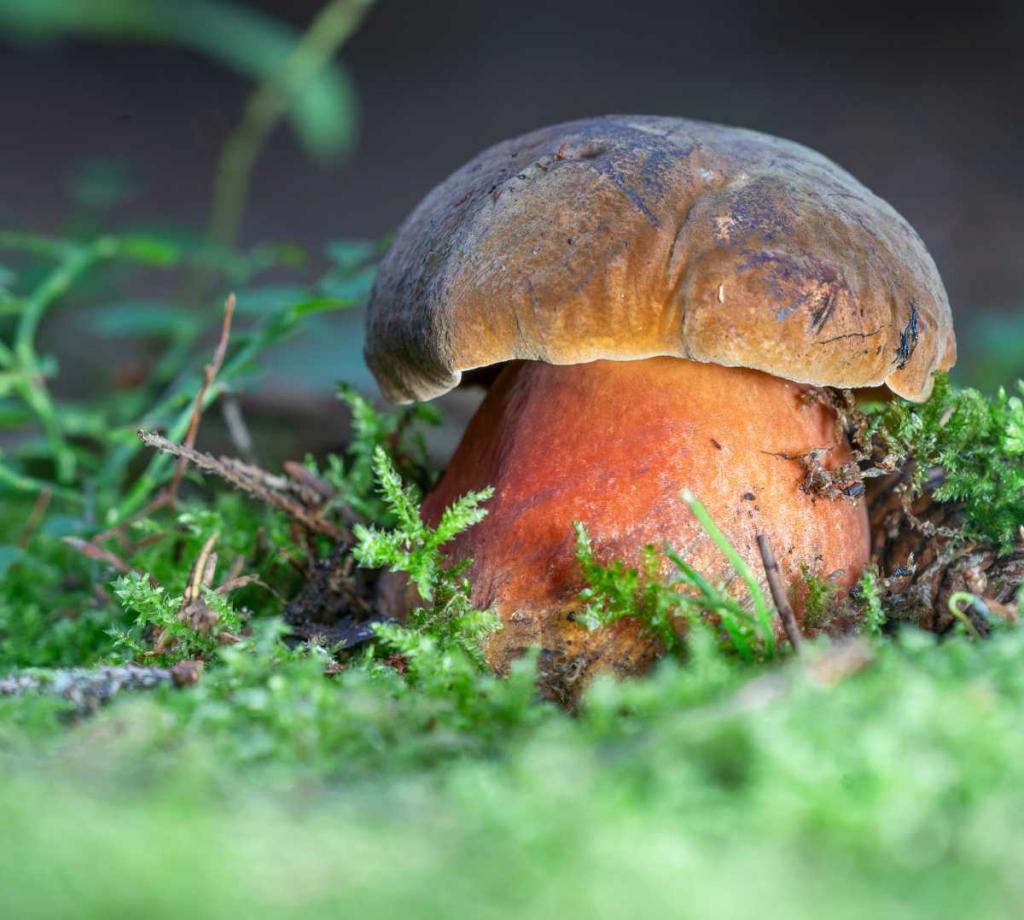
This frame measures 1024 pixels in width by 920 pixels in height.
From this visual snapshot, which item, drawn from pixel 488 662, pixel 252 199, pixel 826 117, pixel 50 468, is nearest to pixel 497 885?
pixel 488 662

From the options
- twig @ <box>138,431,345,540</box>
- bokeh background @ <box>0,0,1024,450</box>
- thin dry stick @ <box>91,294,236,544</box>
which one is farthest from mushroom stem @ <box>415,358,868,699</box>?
bokeh background @ <box>0,0,1024,450</box>

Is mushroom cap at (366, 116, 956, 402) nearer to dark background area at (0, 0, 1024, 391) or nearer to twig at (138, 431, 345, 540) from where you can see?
twig at (138, 431, 345, 540)

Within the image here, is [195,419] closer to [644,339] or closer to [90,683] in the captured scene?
[90,683]

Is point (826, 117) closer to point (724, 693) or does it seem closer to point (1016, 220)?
point (1016, 220)

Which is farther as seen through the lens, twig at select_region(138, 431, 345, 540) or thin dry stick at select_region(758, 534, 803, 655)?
twig at select_region(138, 431, 345, 540)

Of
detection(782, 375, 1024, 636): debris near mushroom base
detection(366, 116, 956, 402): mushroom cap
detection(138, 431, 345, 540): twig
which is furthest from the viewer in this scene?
detection(138, 431, 345, 540): twig

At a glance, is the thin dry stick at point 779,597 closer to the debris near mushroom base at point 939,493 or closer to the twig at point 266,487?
the debris near mushroom base at point 939,493

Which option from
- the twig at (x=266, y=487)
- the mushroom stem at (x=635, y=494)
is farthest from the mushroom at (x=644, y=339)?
the twig at (x=266, y=487)
